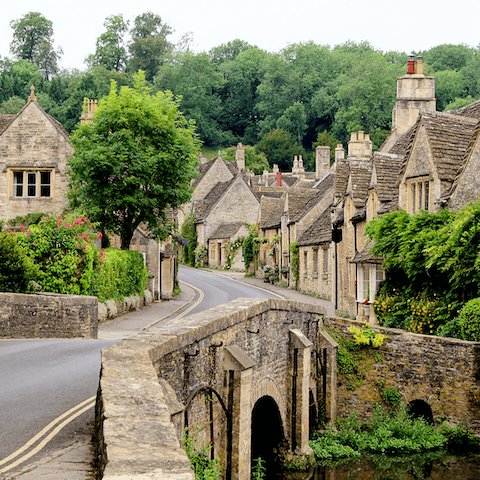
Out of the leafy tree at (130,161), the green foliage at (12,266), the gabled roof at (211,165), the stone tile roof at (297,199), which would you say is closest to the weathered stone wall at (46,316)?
the green foliage at (12,266)

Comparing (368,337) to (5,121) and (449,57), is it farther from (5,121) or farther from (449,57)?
(449,57)

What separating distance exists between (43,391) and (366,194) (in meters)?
21.0

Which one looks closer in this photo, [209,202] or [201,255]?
[201,255]

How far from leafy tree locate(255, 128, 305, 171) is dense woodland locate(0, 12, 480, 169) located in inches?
6.5

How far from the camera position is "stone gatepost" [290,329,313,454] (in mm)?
17266

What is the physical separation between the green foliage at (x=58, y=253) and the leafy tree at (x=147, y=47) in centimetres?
9514

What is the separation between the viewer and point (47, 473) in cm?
651

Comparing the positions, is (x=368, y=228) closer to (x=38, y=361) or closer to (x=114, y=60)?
(x=38, y=361)

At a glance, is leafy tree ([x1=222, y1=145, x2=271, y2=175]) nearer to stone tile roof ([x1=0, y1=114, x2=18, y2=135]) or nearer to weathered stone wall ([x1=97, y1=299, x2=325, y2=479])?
stone tile roof ([x1=0, y1=114, x2=18, y2=135])

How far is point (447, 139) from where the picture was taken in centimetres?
2162

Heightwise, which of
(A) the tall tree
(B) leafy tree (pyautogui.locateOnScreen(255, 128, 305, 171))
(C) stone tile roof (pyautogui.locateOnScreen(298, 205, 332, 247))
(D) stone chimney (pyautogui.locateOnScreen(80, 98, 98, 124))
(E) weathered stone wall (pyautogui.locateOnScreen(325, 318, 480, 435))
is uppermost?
(A) the tall tree

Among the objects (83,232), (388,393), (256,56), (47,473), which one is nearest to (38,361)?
(47,473)

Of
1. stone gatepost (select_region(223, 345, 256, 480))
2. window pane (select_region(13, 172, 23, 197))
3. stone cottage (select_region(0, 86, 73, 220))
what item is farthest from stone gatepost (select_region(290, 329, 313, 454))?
window pane (select_region(13, 172, 23, 197))

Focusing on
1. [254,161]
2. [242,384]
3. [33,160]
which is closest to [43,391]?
[242,384]
